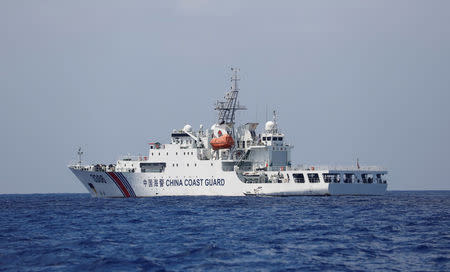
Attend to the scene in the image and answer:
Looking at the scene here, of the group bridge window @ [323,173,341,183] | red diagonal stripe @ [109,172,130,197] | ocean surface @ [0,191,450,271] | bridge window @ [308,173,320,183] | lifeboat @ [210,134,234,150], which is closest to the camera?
ocean surface @ [0,191,450,271]

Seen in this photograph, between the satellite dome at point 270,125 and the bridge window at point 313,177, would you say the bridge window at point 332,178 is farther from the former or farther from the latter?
the satellite dome at point 270,125

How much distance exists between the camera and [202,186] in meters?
66.9

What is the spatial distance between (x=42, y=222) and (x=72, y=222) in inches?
73.5

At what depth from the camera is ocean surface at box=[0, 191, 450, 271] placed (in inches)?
914

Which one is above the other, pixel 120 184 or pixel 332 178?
pixel 332 178

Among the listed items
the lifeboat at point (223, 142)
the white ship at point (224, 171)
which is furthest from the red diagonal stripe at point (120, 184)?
the lifeboat at point (223, 142)

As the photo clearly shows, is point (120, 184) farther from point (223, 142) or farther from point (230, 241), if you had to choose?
point (230, 241)

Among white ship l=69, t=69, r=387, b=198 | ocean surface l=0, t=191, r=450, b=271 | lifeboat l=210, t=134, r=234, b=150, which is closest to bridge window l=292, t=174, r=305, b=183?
white ship l=69, t=69, r=387, b=198

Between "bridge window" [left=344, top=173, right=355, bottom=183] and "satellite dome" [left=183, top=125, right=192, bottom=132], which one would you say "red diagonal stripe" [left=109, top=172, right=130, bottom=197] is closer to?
"satellite dome" [left=183, top=125, right=192, bottom=132]

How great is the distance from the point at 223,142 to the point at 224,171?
3.12 meters

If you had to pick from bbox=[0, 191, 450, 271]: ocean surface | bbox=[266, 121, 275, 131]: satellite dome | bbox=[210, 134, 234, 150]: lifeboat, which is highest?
bbox=[266, 121, 275, 131]: satellite dome

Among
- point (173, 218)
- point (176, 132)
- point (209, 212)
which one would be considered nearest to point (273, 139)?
point (176, 132)

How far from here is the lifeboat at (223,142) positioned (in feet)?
222

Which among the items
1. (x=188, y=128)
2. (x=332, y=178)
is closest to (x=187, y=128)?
(x=188, y=128)
